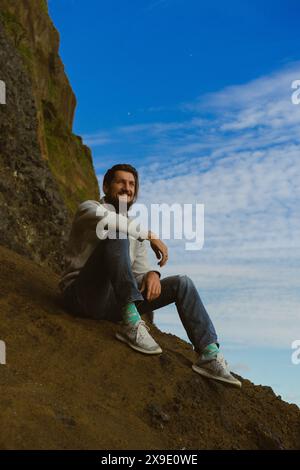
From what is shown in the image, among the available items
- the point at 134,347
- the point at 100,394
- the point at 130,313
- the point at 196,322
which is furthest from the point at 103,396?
the point at 196,322

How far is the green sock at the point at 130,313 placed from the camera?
22.4ft

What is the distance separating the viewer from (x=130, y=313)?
22.4 ft

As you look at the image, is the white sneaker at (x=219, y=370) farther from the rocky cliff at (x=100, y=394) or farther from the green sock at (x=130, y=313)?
the green sock at (x=130, y=313)

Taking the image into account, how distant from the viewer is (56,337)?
7215 mm

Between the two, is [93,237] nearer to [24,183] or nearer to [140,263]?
[140,263]

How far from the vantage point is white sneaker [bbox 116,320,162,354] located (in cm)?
698

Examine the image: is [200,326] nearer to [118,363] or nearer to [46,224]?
[118,363]

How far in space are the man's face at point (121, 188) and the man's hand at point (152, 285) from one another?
3.28 feet

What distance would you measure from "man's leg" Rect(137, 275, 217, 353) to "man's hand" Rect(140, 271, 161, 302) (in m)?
0.22

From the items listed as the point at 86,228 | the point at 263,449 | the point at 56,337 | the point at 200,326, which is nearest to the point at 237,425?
the point at 263,449

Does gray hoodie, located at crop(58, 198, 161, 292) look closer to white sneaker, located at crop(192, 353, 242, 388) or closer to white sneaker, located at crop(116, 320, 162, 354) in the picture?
white sneaker, located at crop(116, 320, 162, 354)

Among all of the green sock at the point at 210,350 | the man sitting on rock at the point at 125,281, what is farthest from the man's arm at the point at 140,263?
the green sock at the point at 210,350

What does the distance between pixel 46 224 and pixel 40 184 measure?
1.05m
